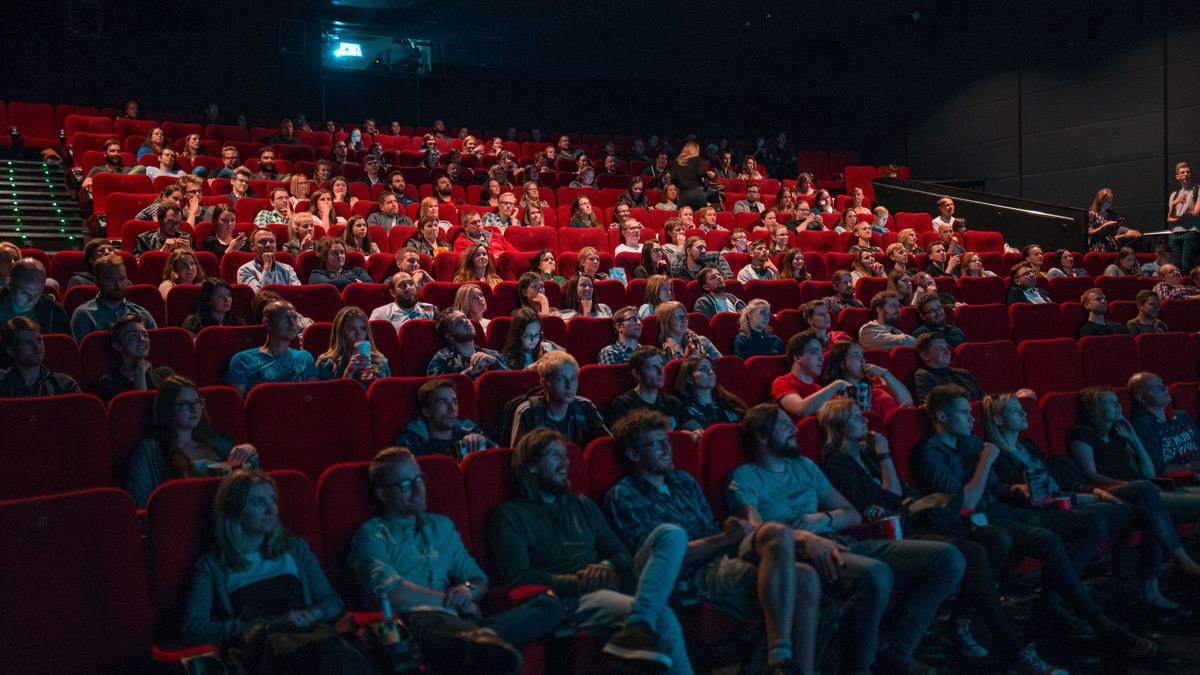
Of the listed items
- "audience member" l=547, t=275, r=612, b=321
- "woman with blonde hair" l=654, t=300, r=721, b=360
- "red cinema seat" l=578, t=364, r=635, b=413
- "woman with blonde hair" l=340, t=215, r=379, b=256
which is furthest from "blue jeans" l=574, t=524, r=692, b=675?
"woman with blonde hair" l=340, t=215, r=379, b=256

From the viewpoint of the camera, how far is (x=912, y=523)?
6.33ft

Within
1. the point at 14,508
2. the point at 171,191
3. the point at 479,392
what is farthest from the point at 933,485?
the point at 171,191

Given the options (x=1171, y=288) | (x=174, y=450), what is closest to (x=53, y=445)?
(x=174, y=450)

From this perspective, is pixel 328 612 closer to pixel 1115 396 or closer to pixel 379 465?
pixel 379 465

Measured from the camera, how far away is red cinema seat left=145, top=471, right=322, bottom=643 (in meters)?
1.37

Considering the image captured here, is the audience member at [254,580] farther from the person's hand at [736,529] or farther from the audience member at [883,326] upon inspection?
the audience member at [883,326]

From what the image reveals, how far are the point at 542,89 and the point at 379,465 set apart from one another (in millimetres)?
6839

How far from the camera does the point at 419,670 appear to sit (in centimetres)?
138

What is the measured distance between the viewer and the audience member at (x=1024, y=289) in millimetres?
3803

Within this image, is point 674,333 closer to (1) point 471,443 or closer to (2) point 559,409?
(2) point 559,409

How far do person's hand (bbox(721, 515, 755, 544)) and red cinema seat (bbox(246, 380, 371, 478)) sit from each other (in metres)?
0.78

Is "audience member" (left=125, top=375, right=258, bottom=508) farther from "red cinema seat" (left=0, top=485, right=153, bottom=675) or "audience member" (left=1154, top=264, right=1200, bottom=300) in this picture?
"audience member" (left=1154, top=264, right=1200, bottom=300)

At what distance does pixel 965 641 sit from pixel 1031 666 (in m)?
0.16

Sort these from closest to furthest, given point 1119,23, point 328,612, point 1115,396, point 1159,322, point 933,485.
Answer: point 328,612
point 933,485
point 1115,396
point 1159,322
point 1119,23
